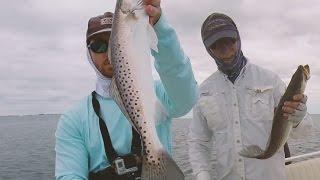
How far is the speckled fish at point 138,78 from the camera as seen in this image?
8.80 ft

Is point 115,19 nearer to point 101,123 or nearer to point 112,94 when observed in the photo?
point 112,94

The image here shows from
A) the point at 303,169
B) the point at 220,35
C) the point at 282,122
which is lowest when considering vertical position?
the point at 303,169

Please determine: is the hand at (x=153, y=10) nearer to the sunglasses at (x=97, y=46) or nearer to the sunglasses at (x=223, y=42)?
the sunglasses at (x=97, y=46)

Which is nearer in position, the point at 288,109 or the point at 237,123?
the point at 288,109

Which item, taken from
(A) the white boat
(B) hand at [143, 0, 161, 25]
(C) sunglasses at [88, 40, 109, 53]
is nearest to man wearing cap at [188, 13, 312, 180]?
(A) the white boat

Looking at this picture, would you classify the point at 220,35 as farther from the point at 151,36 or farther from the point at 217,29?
the point at 151,36

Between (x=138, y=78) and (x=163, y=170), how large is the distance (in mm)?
589

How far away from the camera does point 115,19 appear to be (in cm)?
268

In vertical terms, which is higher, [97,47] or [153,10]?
[153,10]

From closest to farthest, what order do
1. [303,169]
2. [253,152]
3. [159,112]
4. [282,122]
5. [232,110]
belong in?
[159,112] → [282,122] → [253,152] → [232,110] → [303,169]

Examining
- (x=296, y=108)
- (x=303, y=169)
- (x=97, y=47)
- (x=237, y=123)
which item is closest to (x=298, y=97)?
(x=296, y=108)

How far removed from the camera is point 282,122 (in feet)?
17.6

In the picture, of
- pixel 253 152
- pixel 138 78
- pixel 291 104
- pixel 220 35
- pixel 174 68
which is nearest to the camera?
pixel 138 78

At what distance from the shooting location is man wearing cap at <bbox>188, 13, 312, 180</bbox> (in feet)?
20.7
